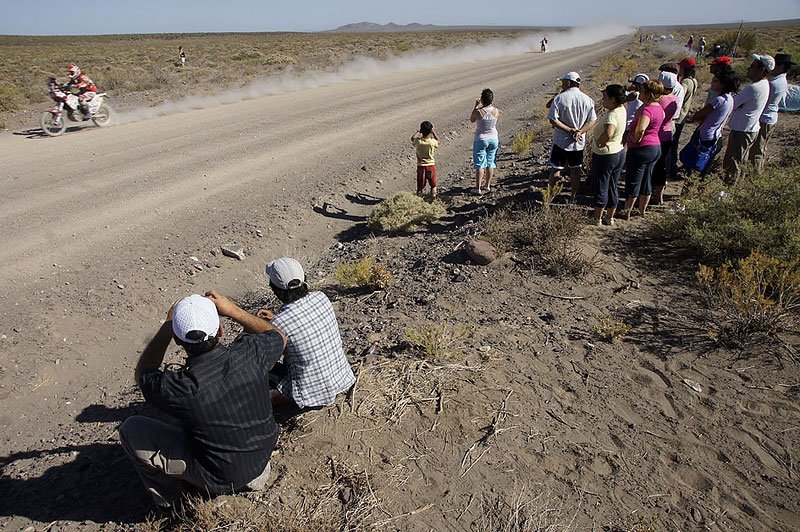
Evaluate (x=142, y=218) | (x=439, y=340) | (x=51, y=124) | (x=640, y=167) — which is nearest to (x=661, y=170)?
(x=640, y=167)

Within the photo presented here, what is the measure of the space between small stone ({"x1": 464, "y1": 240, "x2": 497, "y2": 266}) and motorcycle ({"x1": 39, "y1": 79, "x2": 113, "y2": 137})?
11.1m

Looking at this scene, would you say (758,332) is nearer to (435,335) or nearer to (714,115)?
(435,335)

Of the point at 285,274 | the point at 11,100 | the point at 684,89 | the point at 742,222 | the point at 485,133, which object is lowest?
the point at 742,222

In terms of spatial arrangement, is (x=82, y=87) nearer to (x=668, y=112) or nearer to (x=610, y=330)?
(x=668, y=112)

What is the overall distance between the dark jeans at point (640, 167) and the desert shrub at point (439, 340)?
310 cm

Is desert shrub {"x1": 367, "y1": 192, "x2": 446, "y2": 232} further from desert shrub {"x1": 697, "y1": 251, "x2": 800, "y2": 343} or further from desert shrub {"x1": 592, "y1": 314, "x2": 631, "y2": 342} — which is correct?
desert shrub {"x1": 697, "y1": 251, "x2": 800, "y2": 343}

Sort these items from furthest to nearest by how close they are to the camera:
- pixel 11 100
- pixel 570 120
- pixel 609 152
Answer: pixel 11 100, pixel 570 120, pixel 609 152

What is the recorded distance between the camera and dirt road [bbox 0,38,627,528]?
470 centimetres

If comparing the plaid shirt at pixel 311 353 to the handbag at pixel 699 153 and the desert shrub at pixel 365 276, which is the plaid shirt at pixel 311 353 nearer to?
the desert shrub at pixel 365 276

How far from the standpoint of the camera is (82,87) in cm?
1230

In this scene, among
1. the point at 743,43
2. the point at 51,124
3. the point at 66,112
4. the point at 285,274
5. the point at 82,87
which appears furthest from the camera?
the point at 743,43

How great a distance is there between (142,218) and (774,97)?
8.81 meters

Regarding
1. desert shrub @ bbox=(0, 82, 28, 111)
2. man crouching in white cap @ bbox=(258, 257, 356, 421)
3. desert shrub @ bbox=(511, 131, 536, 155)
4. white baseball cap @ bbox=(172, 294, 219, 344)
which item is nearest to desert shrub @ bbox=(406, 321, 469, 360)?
man crouching in white cap @ bbox=(258, 257, 356, 421)

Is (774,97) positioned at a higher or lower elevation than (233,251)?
higher
